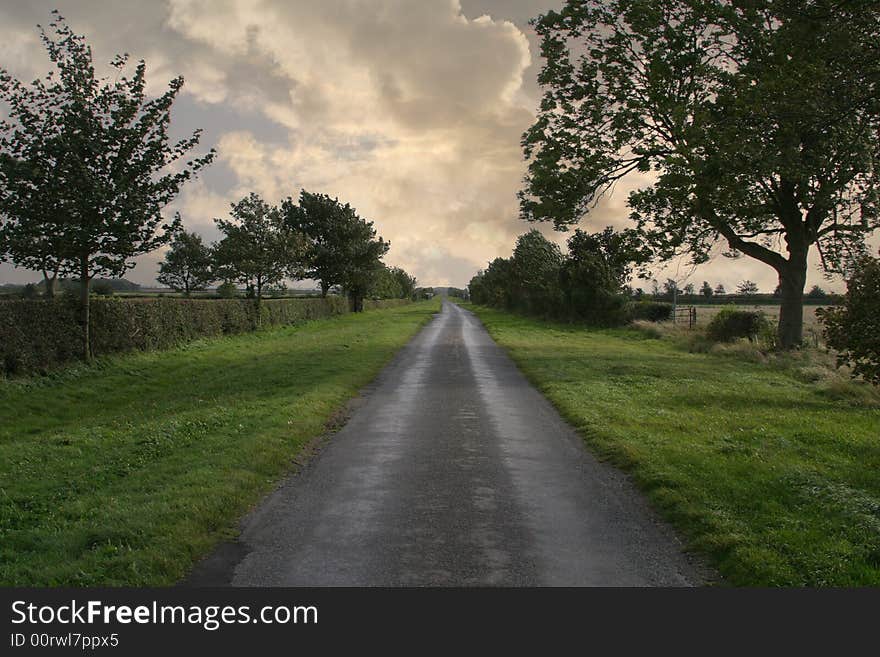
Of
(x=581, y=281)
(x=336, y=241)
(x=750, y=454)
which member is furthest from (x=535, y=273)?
(x=750, y=454)

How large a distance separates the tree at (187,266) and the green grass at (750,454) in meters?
76.4

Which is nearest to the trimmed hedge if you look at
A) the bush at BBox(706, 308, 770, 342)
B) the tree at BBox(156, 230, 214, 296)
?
the bush at BBox(706, 308, 770, 342)

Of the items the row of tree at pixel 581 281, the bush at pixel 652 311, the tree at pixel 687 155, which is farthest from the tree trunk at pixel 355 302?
the tree at pixel 687 155

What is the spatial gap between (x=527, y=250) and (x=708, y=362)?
38532 mm

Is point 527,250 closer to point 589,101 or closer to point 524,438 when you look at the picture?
point 589,101

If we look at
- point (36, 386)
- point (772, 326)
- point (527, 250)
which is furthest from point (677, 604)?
point (527, 250)

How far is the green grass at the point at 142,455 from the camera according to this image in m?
5.57

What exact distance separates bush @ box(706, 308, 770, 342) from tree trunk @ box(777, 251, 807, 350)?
8.53 feet

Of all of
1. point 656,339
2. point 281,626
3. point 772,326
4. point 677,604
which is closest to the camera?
point 281,626

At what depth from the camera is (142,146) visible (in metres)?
19.3

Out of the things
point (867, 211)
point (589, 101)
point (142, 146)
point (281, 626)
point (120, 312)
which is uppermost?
point (589, 101)

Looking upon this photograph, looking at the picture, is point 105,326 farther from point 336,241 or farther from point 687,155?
point 336,241

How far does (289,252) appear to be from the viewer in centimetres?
4256

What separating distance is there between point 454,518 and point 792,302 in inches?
875
